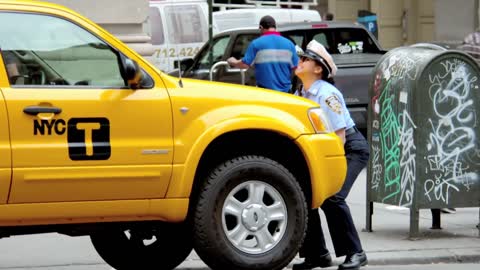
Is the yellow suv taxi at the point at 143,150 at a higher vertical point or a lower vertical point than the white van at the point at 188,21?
higher

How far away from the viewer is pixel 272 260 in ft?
25.9

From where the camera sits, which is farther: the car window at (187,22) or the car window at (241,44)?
the car window at (187,22)

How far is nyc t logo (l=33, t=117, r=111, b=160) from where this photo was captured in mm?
7262

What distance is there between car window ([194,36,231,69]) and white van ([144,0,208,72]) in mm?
3727

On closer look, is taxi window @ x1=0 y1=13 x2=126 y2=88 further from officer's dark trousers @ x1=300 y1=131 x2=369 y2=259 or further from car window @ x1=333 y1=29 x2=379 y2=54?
car window @ x1=333 y1=29 x2=379 y2=54

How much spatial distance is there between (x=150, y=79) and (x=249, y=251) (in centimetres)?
129

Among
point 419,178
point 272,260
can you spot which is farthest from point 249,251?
point 419,178

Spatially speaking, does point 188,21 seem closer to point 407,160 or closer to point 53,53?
point 407,160

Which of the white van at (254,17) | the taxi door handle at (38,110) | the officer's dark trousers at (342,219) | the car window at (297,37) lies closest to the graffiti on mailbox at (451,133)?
the officer's dark trousers at (342,219)

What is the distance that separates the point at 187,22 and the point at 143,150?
1555 cm

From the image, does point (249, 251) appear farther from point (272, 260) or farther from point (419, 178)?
point (419, 178)

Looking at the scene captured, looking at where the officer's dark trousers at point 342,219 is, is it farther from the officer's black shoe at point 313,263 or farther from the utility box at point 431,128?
the utility box at point 431,128

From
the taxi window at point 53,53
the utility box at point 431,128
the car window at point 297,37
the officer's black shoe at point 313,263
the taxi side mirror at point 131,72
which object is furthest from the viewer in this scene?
the car window at point 297,37

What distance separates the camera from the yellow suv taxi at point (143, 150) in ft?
23.9
